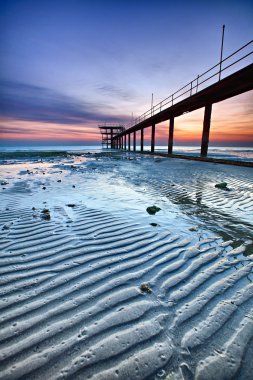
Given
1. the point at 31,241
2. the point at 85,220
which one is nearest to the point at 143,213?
the point at 85,220

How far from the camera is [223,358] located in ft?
4.56

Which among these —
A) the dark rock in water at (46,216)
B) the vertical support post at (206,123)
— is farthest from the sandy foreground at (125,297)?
the vertical support post at (206,123)

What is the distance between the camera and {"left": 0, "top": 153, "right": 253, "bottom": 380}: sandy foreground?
1.35m

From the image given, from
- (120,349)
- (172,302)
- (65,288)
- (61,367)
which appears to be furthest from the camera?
(65,288)

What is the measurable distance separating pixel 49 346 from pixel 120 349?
56cm

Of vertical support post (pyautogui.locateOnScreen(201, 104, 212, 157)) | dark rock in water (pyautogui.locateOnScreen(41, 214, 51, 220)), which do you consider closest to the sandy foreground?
dark rock in water (pyautogui.locateOnScreen(41, 214, 51, 220))

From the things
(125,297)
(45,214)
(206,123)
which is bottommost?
(125,297)

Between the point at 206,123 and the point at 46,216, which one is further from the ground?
the point at 206,123

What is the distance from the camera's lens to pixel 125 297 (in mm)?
1918

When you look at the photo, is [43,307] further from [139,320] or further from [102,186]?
[102,186]

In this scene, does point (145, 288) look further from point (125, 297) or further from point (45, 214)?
point (45, 214)

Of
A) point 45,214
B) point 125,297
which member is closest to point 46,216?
point 45,214

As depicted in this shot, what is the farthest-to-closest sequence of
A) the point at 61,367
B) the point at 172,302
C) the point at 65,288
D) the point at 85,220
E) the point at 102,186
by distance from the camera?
the point at 102,186 < the point at 85,220 < the point at 65,288 < the point at 172,302 < the point at 61,367

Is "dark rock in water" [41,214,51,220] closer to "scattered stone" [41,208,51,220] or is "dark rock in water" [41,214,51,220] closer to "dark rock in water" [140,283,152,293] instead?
"scattered stone" [41,208,51,220]
